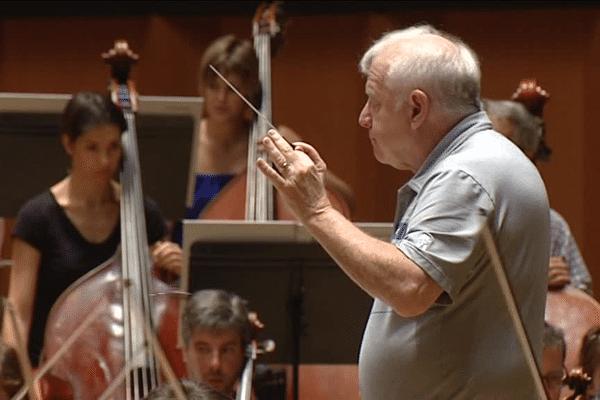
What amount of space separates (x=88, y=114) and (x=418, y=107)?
3.81 ft

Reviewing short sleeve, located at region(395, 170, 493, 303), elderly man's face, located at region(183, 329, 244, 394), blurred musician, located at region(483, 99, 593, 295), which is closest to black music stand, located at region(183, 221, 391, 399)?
elderly man's face, located at region(183, 329, 244, 394)

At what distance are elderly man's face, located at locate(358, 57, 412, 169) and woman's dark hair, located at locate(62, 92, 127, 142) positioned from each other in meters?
1.09

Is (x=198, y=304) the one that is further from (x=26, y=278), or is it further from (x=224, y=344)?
(x=26, y=278)

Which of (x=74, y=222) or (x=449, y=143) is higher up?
(x=449, y=143)

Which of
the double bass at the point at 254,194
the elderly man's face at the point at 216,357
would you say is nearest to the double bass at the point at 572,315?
the double bass at the point at 254,194

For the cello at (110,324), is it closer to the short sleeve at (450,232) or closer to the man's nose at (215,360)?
the man's nose at (215,360)

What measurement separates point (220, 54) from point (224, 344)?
72 cm

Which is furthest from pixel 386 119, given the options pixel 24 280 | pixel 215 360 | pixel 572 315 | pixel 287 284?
pixel 24 280

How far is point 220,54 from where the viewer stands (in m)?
2.59

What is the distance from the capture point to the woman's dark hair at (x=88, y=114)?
93.9 inches

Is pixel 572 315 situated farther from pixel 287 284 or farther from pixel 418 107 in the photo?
pixel 418 107

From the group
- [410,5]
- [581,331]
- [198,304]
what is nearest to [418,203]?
[198,304]

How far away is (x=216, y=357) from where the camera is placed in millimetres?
2119

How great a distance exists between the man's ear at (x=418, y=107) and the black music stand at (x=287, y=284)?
64 cm
